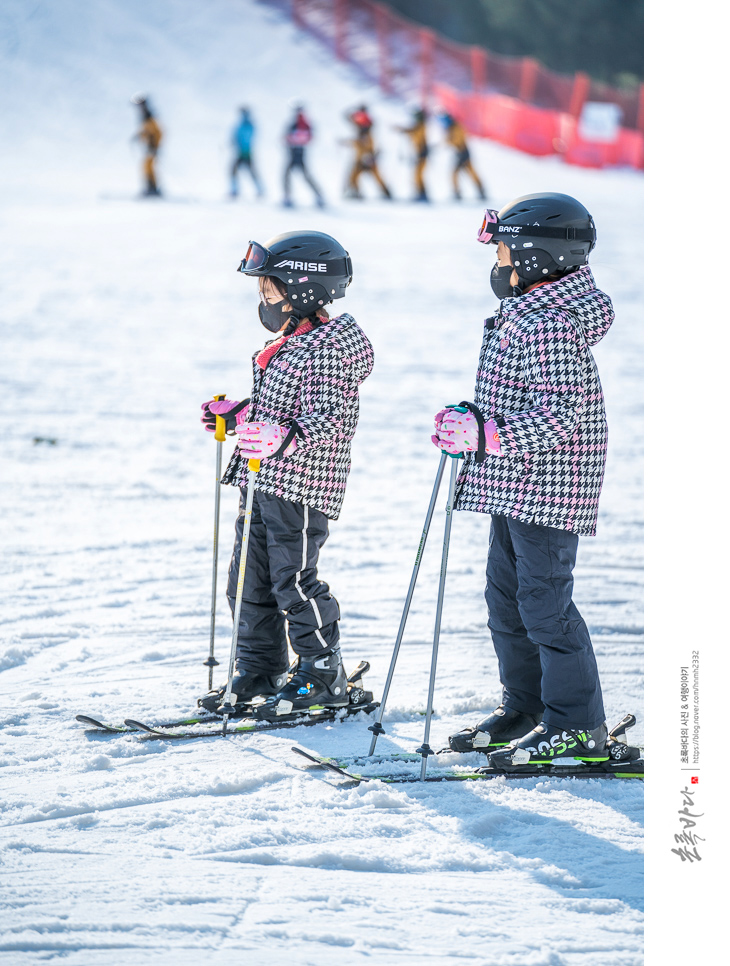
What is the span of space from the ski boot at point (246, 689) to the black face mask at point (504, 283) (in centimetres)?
153

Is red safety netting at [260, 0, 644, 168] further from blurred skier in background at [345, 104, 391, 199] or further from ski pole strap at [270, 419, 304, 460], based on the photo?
ski pole strap at [270, 419, 304, 460]

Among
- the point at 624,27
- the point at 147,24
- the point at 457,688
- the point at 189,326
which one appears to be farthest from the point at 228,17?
the point at 457,688

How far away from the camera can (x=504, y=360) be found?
10.9 ft

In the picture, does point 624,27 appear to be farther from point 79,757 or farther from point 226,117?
point 79,757

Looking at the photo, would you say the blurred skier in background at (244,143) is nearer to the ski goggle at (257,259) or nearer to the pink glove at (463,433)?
the ski goggle at (257,259)

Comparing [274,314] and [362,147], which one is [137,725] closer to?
[274,314]

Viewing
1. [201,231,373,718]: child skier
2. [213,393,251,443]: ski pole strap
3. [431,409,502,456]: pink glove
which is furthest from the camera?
[213,393,251,443]: ski pole strap

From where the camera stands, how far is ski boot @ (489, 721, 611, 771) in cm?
332

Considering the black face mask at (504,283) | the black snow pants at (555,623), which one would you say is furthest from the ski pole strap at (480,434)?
the black face mask at (504,283)

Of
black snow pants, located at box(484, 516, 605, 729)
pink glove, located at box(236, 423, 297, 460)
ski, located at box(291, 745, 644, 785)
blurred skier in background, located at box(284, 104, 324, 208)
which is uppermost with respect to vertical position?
blurred skier in background, located at box(284, 104, 324, 208)

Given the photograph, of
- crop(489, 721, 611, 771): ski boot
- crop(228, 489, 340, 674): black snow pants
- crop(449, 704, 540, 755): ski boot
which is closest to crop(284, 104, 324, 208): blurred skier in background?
crop(228, 489, 340, 674): black snow pants

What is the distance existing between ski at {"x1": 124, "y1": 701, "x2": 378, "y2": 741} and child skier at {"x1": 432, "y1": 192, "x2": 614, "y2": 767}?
0.60 m

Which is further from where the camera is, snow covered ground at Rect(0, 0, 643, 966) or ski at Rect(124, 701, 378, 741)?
ski at Rect(124, 701, 378, 741)
